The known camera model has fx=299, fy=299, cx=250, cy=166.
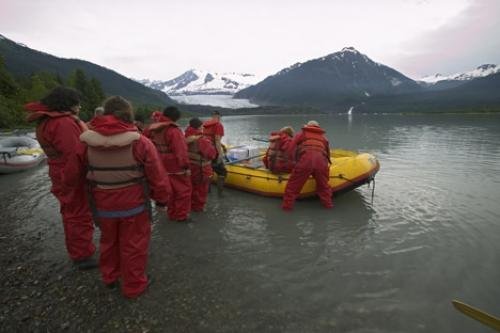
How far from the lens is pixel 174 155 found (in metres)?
5.64

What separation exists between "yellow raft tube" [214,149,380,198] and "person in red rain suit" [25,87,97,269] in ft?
15.2

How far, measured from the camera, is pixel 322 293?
13.1ft

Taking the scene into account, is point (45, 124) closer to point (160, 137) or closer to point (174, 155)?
point (160, 137)

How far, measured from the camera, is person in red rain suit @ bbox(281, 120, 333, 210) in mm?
6824

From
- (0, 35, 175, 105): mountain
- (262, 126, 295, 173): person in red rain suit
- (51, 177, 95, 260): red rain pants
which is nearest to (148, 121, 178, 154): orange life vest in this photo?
(51, 177, 95, 260): red rain pants

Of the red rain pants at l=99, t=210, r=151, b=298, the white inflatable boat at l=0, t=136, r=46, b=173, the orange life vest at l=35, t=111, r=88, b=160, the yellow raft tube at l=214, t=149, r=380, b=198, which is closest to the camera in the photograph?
the red rain pants at l=99, t=210, r=151, b=298

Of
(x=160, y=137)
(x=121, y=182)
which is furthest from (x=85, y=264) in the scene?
(x=160, y=137)

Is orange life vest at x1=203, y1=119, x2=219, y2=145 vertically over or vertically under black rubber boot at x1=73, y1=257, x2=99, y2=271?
over

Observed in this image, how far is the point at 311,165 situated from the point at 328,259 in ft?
8.03

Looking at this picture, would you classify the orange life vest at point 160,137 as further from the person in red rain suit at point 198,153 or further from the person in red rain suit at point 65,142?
the person in red rain suit at point 65,142

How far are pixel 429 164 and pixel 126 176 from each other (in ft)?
46.0

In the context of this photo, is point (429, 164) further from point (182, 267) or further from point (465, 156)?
point (182, 267)

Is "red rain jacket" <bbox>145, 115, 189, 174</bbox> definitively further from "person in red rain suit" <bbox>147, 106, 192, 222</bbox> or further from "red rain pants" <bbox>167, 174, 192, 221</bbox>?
"red rain pants" <bbox>167, 174, 192, 221</bbox>

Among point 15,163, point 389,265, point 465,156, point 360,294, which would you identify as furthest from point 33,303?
point 465,156
